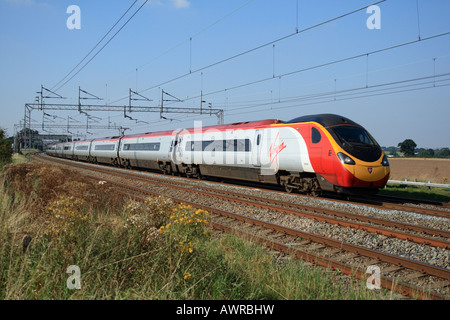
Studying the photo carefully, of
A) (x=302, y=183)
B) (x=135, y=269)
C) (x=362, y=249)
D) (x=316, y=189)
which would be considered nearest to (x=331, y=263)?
(x=362, y=249)

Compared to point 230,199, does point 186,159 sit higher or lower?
higher

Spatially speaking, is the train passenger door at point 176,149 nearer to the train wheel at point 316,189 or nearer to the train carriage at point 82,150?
the train wheel at point 316,189

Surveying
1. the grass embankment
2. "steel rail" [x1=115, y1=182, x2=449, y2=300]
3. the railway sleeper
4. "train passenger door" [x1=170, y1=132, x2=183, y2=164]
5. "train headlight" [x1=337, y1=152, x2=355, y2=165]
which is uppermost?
"train passenger door" [x1=170, y1=132, x2=183, y2=164]

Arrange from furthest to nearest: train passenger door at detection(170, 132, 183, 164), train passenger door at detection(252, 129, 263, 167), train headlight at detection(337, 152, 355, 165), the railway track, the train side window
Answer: train passenger door at detection(170, 132, 183, 164)
train passenger door at detection(252, 129, 263, 167)
the train side window
train headlight at detection(337, 152, 355, 165)
the railway track

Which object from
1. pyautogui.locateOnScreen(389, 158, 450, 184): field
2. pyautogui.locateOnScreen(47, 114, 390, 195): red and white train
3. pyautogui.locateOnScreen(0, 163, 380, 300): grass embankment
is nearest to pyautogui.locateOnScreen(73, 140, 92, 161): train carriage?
pyautogui.locateOnScreen(47, 114, 390, 195): red and white train

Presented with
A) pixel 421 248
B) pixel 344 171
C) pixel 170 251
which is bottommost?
pixel 421 248

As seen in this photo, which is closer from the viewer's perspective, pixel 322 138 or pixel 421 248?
pixel 421 248

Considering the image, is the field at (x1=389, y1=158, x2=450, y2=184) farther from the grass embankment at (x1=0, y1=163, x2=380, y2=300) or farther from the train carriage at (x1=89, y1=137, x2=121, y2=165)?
the train carriage at (x1=89, y1=137, x2=121, y2=165)

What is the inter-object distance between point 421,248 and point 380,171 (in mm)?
5321

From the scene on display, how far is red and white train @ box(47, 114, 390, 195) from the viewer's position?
11.9m
